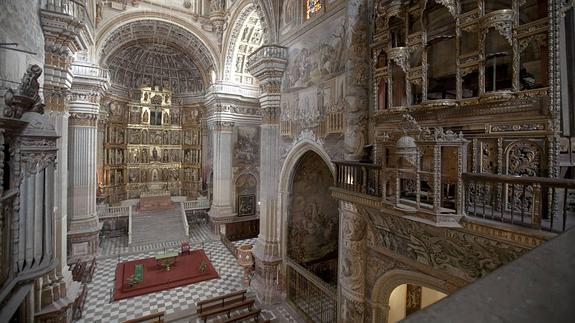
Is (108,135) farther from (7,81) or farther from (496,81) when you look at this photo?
(496,81)

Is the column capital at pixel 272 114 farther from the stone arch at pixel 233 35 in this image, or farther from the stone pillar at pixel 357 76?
the stone arch at pixel 233 35

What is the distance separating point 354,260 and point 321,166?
5027 mm

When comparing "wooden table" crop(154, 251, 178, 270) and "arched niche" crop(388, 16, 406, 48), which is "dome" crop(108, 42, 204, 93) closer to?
"wooden table" crop(154, 251, 178, 270)

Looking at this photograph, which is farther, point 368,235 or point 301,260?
point 301,260

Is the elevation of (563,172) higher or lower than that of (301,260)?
higher

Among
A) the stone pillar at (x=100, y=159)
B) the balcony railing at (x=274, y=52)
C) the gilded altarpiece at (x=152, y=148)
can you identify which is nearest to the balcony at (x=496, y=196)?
the balcony railing at (x=274, y=52)

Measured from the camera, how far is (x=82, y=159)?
513 inches

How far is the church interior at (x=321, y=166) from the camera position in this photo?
12.3ft

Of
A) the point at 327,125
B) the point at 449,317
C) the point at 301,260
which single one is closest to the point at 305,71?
the point at 327,125

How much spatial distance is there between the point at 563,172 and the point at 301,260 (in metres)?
8.42

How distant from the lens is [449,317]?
1.01m

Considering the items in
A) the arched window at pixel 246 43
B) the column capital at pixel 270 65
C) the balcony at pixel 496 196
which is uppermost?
the arched window at pixel 246 43

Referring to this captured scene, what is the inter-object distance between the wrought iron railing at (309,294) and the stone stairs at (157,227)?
886cm

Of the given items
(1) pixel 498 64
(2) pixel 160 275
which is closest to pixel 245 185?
(2) pixel 160 275
